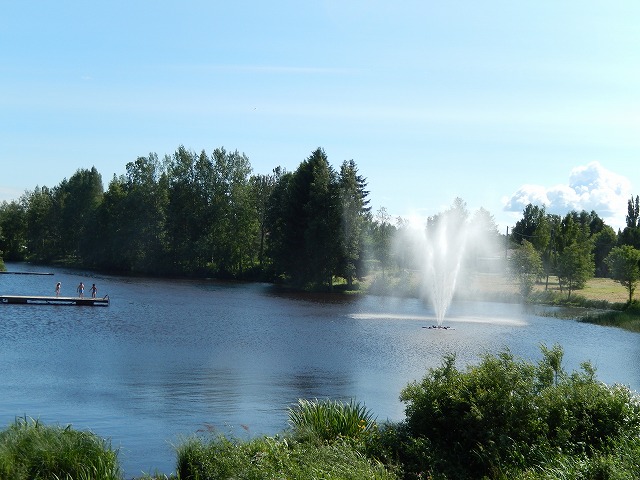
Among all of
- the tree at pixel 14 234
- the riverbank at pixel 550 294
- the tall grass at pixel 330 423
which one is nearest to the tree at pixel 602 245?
the riverbank at pixel 550 294

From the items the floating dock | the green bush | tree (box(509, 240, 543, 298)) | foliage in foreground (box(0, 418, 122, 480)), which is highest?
tree (box(509, 240, 543, 298))

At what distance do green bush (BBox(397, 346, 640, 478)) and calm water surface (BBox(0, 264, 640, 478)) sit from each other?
215 inches

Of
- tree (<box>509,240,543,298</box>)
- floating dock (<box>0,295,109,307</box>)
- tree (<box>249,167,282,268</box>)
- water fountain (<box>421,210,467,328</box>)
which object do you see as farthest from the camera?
tree (<box>249,167,282,268</box>)

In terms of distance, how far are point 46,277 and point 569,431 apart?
87.4 m

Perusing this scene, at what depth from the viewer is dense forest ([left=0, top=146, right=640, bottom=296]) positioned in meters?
84.2

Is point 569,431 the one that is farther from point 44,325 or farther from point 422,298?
point 422,298

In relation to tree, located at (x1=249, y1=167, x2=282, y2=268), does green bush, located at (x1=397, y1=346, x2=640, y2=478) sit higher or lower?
Answer: lower

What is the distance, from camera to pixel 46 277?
90.9 metres

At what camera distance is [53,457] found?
1286cm

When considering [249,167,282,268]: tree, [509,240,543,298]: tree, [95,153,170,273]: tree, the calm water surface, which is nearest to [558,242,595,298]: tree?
[509,240,543,298]: tree

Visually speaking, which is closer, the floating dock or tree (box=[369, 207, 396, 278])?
the floating dock

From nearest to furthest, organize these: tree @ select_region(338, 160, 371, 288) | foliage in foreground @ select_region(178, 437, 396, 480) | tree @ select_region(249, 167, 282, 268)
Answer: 1. foliage in foreground @ select_region(178, 437, 396, 480)
2. tree @ select_region(338, 160, 371, 288)
3. tree @ select_region(249, 167, 282, 268)

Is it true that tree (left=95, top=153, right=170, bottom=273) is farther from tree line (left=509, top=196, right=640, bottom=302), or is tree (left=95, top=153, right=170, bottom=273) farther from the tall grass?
the tall grass

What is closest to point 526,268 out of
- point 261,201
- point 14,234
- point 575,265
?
point 575,265
